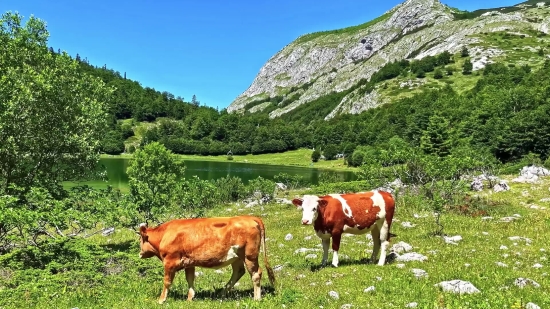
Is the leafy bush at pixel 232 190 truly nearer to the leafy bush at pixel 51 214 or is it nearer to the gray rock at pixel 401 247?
the leafy bush at pixel 51 214

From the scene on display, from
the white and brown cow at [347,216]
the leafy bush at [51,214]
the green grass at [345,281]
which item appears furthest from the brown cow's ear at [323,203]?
the leafy bush at [51,214]

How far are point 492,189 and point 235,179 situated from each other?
31014 millimetres

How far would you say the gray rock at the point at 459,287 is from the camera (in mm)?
10008

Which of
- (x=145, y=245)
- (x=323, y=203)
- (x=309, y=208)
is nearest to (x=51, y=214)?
(x=145, y=245)

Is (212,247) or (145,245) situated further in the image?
(145,245)

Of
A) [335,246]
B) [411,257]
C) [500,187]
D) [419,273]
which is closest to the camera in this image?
[419,273]

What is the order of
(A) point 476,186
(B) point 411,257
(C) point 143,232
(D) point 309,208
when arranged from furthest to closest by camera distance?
(A) point 476,186 < (B) point 411,257 < (D) point 309,208 < (C) point 143,232

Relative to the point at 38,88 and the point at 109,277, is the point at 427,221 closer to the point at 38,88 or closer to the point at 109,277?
the point at 109,277

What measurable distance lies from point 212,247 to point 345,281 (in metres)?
4.11

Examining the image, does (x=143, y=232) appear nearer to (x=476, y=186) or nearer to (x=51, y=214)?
(x=51, y=214)

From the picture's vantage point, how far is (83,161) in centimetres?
2416

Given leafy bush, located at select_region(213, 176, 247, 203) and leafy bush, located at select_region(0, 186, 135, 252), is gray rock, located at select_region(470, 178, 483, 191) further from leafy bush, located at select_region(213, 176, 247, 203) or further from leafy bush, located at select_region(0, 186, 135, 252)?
leafy bush, located at select_region(0, 186, 135, 252)

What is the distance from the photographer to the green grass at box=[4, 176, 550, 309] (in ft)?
32.4

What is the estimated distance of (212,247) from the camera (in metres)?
11.2
